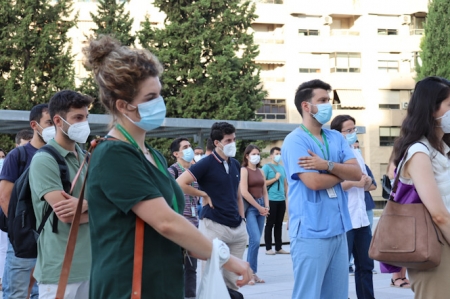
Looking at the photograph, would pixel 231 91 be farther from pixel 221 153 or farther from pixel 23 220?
pixel 23 220

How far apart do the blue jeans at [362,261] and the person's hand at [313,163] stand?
8.02 feet

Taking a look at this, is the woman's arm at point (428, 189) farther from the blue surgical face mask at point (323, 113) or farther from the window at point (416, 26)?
the window at point (416, 26)

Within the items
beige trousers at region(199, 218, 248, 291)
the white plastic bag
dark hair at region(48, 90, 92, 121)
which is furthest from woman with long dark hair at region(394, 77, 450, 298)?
beige trousers at region(199, 218, 248, 291)

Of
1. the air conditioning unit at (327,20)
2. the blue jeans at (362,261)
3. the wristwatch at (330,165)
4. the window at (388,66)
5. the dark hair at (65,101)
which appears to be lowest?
the blue jeans at (362,261)

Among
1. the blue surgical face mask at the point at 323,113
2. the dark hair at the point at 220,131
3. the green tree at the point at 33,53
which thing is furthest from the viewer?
the green tree at the point at 33,53

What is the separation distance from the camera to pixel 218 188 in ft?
31.1

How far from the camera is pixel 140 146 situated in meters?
3.55

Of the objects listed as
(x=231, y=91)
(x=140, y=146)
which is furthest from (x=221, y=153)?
(x=231, y=91)

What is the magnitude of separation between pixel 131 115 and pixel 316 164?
107 inches

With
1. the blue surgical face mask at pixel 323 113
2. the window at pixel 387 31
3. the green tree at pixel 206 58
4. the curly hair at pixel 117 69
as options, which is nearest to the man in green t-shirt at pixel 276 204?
the blue surgical face mask at pixel 323 113

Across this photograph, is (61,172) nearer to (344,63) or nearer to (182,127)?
(182,127)

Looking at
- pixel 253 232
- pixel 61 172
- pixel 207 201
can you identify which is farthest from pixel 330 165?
pixel 253 232

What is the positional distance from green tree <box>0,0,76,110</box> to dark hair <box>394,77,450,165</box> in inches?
1399

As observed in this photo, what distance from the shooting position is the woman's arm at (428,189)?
444 cm
